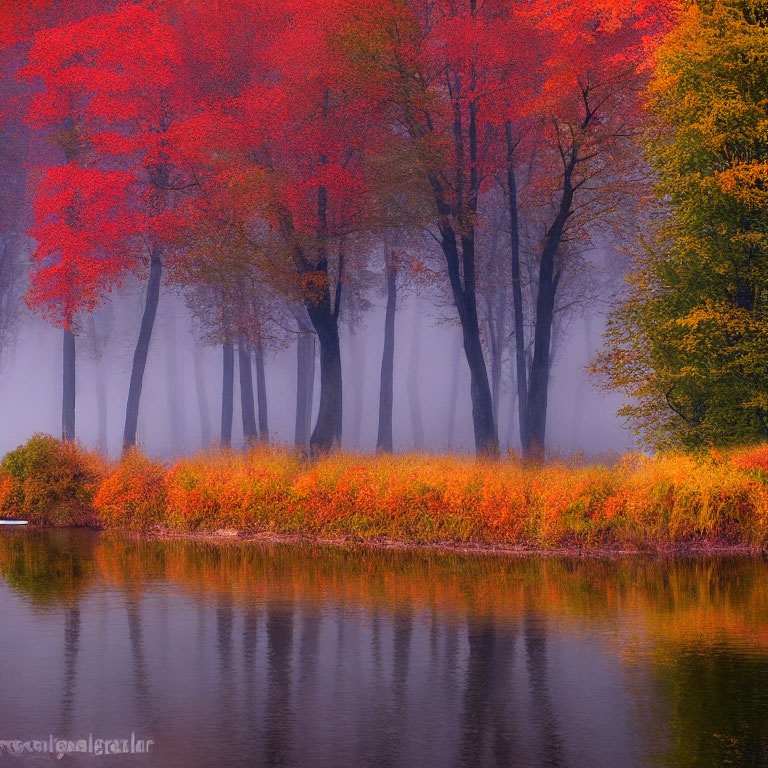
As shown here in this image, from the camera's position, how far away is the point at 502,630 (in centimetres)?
1303

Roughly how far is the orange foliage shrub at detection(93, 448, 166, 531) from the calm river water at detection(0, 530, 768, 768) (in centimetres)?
569

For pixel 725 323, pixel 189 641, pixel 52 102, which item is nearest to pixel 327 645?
pixel 189 641

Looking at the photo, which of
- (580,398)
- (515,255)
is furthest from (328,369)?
(580,398)

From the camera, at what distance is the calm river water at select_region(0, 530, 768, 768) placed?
341 inches

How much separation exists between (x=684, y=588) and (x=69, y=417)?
94.5ft

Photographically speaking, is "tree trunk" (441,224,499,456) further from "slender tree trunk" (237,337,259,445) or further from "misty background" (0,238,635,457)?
"misty background" (0,238,635,457)

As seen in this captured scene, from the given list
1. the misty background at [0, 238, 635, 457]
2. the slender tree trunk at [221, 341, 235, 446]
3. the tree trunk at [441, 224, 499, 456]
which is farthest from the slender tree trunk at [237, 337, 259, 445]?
the tree trunk at [441, 224, 499, 456]

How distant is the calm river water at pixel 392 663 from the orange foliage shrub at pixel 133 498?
5.69 metres

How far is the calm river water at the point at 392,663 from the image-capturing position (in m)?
8.66

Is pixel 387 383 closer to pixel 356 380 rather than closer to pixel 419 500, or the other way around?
pixel 356 380

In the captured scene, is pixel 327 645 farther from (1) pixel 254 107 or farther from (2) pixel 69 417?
(2) pixel 69 417

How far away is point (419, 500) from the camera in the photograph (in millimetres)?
21844

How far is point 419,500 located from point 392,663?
34.6ft

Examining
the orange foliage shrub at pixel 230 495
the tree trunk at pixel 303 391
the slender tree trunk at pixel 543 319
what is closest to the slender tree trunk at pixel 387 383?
the tree trunk at pixel 303 391
